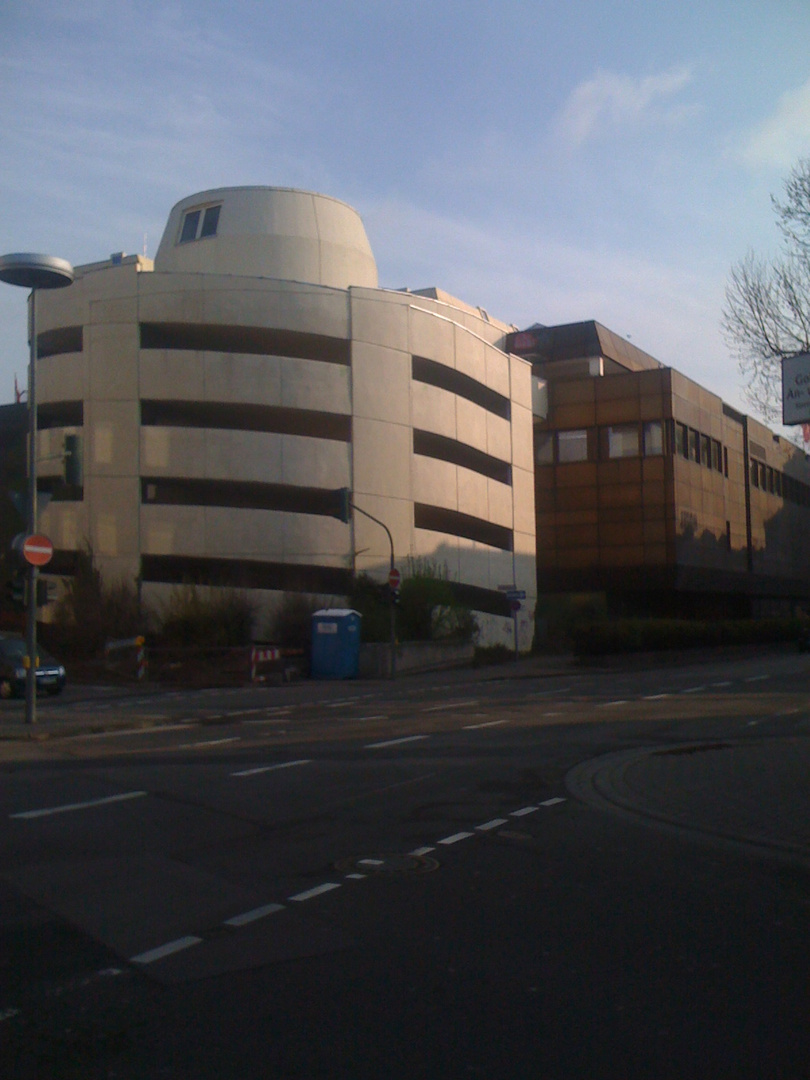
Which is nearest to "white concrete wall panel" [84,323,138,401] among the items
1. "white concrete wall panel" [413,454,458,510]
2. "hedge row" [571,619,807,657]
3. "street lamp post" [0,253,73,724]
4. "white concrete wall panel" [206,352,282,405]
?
"white concrete wall panel" [206,352,282,405]

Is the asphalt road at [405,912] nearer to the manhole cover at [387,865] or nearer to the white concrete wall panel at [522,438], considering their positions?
the manhole cover at [387,865]

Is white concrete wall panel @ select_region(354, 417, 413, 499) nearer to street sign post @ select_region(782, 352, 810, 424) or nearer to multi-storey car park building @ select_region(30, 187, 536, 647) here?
multi-storey car park building @ select_region(30, 187, 536, 647)

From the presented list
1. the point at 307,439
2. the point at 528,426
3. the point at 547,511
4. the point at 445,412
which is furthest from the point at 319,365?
the point at 547,511

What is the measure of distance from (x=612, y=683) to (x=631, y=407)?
33598mm

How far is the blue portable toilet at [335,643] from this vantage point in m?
35.6

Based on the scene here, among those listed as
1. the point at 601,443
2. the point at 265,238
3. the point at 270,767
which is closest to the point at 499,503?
the point at 601,443

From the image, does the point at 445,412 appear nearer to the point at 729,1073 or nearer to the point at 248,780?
the point at 248,780

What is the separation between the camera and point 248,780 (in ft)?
38.9

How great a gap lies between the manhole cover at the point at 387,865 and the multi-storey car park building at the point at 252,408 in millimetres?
31521

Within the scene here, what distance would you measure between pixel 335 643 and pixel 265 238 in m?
19.5

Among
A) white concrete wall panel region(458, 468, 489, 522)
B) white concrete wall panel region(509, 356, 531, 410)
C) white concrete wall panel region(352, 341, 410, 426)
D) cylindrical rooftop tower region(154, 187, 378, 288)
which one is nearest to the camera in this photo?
white concrete wall panel region(352, 341, 410, 426)

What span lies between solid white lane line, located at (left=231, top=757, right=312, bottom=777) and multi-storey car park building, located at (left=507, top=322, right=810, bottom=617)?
5003 centimetres

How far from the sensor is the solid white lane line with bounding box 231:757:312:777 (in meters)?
12.3

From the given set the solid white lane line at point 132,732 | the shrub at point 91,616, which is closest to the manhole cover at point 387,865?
the solid white lane line at point 132,732
